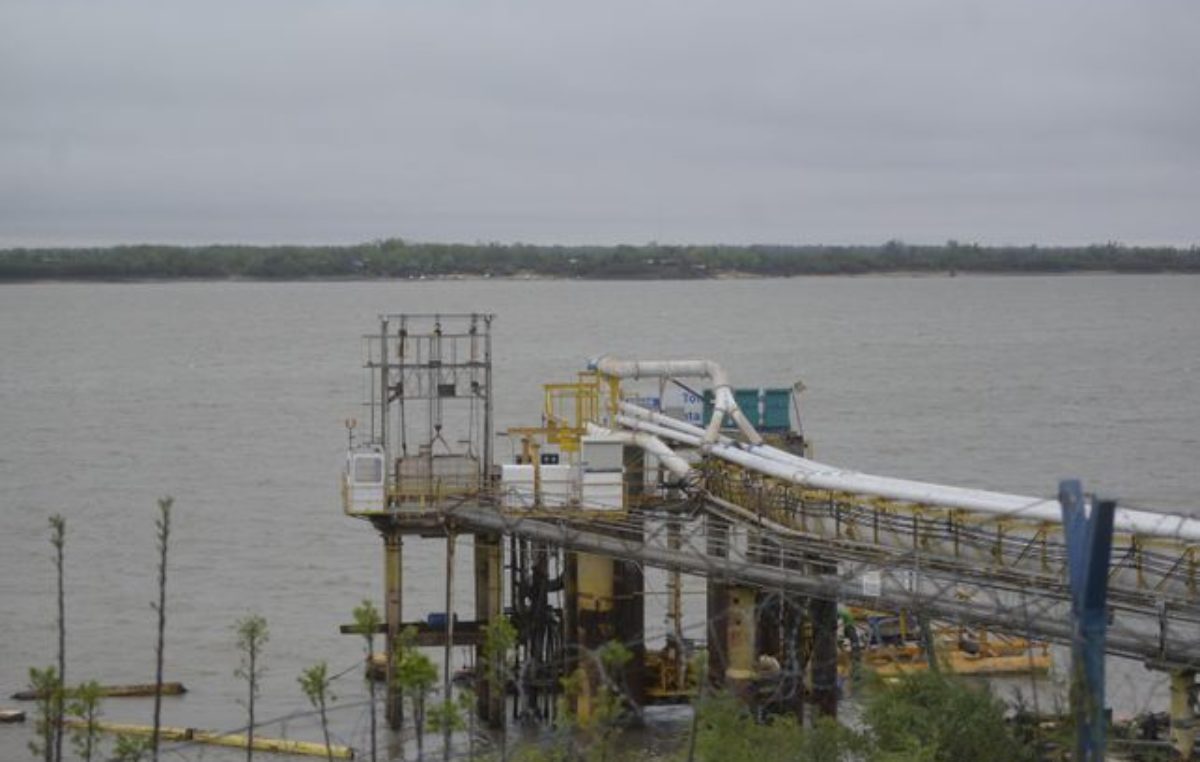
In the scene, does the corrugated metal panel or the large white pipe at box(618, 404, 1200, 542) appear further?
the corrugated metal panel

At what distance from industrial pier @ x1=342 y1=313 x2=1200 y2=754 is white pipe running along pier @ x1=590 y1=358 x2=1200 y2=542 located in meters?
0.05

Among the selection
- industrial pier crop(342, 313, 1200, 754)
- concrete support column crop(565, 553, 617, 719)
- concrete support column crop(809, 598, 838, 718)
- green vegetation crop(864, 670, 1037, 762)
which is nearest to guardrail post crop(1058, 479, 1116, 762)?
green vegetation crop(864, 670, 1037, 762)

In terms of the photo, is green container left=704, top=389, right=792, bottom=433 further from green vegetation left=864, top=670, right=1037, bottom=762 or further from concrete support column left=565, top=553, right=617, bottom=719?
green vegetation left=864, top=670, right=1037, bottom=762

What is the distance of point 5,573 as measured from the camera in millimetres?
56500

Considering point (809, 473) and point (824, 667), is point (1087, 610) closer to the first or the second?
point (809, 473)

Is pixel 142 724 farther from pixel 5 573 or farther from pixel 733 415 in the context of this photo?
pixel 5 573

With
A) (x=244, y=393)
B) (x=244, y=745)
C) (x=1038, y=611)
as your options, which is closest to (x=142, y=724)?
(x=244, y=745)

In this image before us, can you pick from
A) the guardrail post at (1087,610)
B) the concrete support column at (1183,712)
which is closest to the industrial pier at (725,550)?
the concrete support column at (1183,712)

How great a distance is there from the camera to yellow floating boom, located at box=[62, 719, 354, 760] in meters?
38.5

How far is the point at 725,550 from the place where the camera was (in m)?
36.1

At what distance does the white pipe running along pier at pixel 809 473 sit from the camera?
1197 inches

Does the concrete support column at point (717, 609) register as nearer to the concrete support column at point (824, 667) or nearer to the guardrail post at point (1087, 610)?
the concrete support column at point (824, 667)

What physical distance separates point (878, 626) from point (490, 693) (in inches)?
359

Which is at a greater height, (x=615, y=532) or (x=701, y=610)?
(x=615, y=532)
